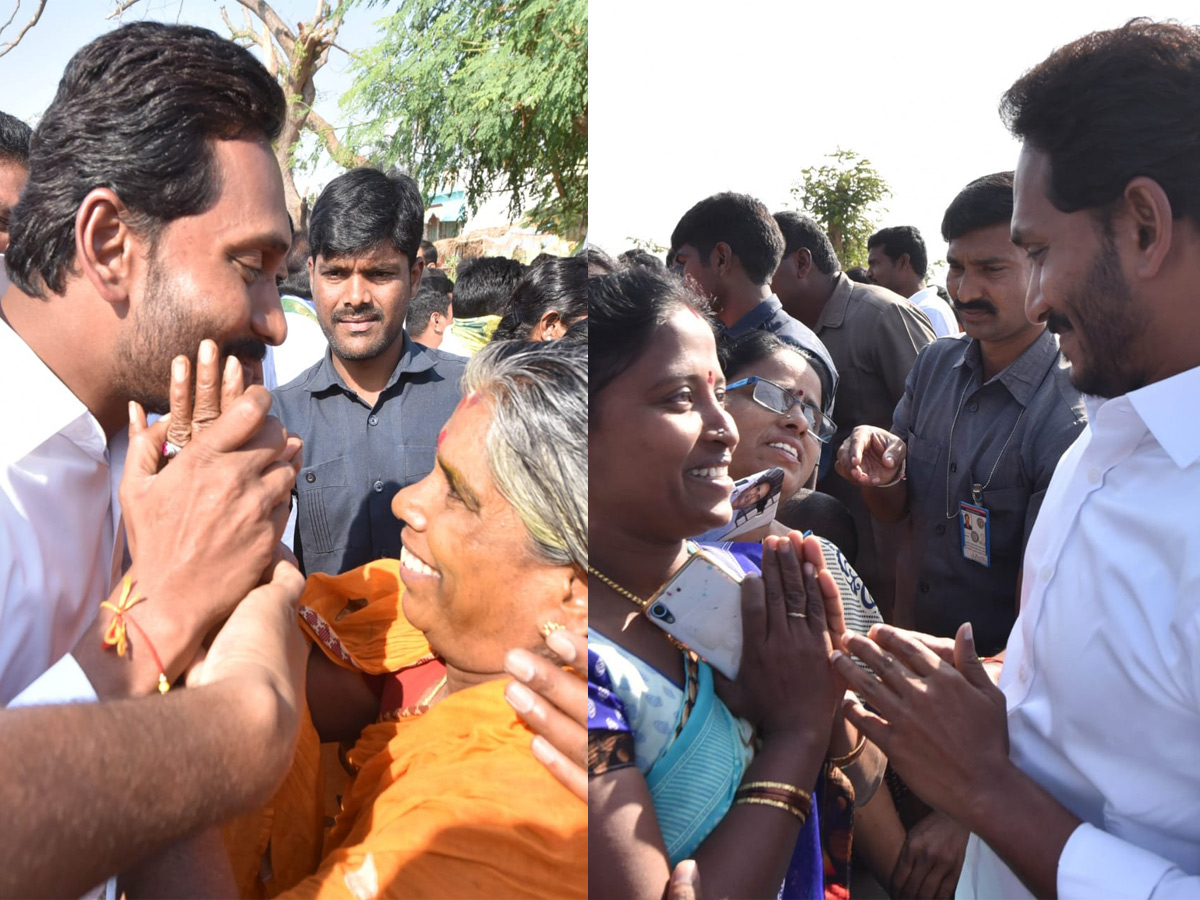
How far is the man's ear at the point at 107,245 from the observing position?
137 centimetres

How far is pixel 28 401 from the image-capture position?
1.37 meters

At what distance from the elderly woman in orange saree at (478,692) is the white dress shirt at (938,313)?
755 millimetres

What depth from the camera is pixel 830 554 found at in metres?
1.59

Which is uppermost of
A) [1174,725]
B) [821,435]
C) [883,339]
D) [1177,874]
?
[883,339]

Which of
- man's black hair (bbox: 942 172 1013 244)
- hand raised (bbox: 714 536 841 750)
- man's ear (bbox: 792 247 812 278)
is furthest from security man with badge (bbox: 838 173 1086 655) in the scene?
hand raised (bbox: 714 536 841 750)

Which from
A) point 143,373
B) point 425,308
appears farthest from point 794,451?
point 425,308

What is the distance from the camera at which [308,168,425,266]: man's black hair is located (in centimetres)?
240

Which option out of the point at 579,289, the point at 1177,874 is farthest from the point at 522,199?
the point at 1177,874

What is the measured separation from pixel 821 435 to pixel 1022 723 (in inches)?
24.0

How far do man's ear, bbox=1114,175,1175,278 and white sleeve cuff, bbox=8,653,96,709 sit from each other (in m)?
1.55

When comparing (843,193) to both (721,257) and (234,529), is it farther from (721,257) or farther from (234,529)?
(234,529)

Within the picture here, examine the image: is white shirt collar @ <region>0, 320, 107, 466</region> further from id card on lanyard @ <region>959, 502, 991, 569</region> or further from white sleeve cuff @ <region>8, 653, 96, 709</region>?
id card on lanyard @ <region>959, 502, 991, 569</region>

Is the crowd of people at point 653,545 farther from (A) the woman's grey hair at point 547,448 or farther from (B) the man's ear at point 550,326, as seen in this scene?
(B) the man's ear at point 550,326

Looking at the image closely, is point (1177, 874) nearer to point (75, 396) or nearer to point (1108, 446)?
point (1108, 446)
